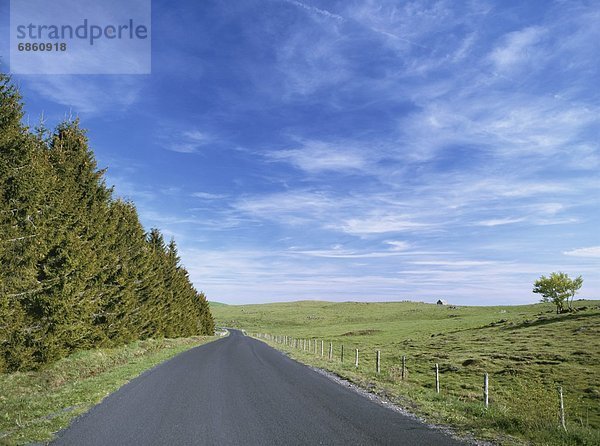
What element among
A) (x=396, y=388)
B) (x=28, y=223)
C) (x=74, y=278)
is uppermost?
(x=28, y=223)

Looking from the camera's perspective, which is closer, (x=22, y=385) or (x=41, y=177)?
(x=22, y=385)

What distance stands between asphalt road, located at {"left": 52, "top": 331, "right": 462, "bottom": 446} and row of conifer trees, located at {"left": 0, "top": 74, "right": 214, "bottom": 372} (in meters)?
4.80

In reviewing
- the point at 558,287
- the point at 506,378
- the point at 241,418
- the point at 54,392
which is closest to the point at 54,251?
the point at 54,392

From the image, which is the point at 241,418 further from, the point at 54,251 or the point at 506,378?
the point at 506,378

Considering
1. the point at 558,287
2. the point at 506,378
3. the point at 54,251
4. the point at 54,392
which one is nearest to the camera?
the point at 54,392

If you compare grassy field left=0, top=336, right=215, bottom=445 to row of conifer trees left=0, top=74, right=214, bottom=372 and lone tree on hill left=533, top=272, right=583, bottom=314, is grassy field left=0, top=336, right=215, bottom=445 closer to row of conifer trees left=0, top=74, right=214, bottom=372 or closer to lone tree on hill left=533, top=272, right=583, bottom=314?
row of conifer trees left=0, top=74, right=214, bottom=372

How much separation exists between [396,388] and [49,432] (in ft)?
40.0

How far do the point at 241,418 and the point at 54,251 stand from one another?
13423 millimetres

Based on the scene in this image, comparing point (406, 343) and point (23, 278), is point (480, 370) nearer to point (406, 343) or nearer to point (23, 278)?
point (406, 343)

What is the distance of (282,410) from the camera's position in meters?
11.1

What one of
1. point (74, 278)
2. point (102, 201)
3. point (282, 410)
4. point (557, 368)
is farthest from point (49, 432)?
point (557, 368)

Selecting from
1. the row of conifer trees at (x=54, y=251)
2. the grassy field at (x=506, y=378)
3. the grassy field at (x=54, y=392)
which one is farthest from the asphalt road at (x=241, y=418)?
the row of conifer trees at (x=54, y=251)

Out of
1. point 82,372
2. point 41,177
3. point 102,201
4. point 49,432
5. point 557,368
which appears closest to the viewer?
point 49,432

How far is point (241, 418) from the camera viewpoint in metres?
10.1
